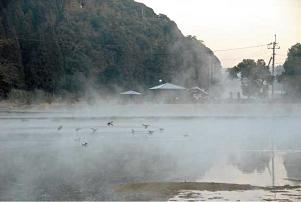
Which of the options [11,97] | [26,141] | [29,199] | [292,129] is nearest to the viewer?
[29,199]

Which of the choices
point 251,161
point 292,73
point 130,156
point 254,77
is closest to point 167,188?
point 251,161

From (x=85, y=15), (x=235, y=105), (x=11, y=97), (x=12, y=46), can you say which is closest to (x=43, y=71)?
(x=12, y=46)

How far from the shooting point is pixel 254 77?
56344mm

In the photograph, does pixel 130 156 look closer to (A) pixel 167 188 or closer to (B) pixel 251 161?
(B) pixel 251 161

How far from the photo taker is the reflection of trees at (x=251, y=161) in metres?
10.6

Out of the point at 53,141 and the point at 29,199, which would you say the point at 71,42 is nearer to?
the point at 53,141

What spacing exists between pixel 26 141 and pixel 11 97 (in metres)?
25.2

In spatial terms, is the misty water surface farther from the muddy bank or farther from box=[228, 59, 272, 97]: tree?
box=[228, 59, 272, 97]: tree

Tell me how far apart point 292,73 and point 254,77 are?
11692mm

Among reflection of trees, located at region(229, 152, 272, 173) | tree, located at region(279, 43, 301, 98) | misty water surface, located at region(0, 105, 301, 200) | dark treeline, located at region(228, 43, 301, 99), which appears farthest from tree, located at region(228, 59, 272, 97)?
reflection of trees, located at region(229, 152, 272, 173)

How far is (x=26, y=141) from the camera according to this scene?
1647cm

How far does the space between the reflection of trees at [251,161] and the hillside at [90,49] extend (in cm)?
3508

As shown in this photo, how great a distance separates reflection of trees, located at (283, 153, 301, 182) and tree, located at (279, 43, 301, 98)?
28092mm

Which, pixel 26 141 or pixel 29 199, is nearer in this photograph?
pixel 29 199
